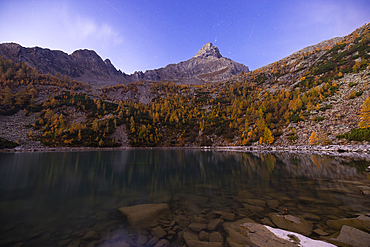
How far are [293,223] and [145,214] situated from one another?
6831 millimetres

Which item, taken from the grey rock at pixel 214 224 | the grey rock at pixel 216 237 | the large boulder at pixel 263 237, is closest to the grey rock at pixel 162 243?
the grey rock at pixel 216 237

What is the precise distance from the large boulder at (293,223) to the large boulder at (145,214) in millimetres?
5236

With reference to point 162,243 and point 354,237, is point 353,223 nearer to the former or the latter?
point 354,237

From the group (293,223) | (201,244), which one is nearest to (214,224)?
(201,244)

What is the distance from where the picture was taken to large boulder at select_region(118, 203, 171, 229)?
6.96 metres

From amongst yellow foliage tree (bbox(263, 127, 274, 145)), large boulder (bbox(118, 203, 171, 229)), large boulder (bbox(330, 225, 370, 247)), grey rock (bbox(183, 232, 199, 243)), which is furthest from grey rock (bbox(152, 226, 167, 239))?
yellow foliage tree (bbox(263, 127, 274, 145))

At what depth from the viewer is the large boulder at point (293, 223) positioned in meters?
5.76

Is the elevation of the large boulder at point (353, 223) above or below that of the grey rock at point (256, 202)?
above

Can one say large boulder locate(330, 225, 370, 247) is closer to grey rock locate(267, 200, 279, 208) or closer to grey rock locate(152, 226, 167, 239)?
grey rock locate(267, 200, 279, 208)

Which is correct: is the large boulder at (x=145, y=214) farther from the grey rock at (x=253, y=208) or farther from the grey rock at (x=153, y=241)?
the grey rock at (x=253, y=208)

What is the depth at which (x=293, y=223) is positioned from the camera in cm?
626

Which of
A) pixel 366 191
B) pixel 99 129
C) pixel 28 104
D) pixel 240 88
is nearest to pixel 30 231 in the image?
pixel 366 191

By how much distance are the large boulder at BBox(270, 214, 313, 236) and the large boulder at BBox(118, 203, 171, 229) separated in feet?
17.2

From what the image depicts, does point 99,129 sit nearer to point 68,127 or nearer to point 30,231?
point 68,127
